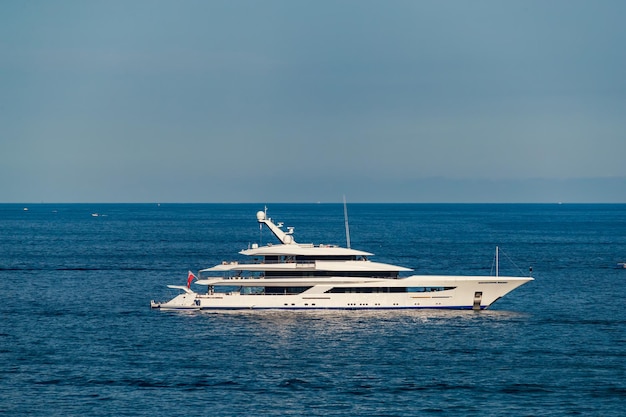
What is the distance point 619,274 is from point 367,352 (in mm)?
59961

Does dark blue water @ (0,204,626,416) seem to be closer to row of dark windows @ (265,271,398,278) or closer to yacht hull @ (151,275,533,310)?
yacht hull @ (151,275,533,310)

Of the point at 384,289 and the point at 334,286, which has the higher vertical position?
the point at 334,286

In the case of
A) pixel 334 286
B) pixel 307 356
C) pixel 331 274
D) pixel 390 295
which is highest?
pixel 331 274

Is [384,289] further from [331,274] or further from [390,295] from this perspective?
[331,274]

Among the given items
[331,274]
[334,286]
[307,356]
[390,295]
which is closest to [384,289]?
[390,295]

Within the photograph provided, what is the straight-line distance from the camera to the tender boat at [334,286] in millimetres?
76500

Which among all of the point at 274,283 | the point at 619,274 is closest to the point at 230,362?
the point at 274,283

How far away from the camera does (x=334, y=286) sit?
7706 centimetres

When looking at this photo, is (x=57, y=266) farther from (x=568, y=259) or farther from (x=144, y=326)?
(x=568, y=259)

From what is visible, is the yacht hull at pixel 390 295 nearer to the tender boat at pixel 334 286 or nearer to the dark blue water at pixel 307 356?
the tender boat at pixel 334 286

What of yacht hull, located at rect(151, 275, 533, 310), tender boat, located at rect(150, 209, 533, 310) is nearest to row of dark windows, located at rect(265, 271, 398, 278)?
tender boat, located at rect(150, 209, 533, 310)

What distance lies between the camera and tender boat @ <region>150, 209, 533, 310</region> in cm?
7650

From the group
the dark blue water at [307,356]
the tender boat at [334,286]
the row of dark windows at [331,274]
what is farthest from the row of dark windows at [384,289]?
the dark blue water at [307,356]

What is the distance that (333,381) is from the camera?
5184 centimetres
